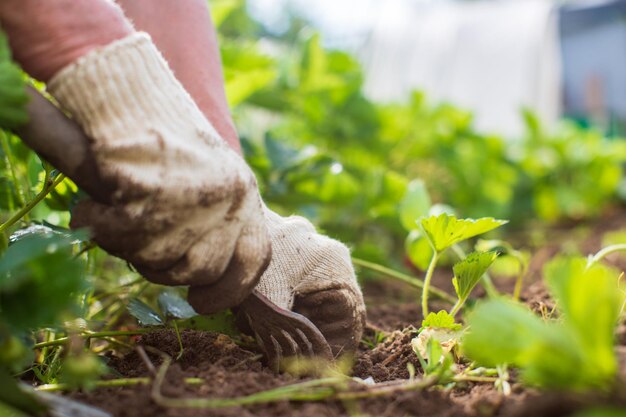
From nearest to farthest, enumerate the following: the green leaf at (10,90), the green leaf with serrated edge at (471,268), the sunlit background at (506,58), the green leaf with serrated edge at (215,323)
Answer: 1. the green leaf at (10,90)
2. the green leaf with serrated edge at (471,268)
3. the green leaf with serrated edge at (215,323)
4. the sunlit background at (506,58)

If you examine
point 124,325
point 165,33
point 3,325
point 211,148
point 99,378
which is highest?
point 165,33

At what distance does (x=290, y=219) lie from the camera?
111 cm

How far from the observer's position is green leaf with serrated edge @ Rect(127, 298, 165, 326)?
0.99 meters

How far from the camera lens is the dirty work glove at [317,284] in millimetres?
1004

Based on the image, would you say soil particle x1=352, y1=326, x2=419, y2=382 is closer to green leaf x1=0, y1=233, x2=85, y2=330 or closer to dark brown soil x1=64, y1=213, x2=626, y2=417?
dark brown soil x1=64, y1=213, x2=626, y2=417

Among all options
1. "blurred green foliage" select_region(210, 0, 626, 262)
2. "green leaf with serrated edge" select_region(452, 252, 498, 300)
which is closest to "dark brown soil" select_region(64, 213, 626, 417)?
"green leaf with serrated edge" select_region(452, 252, 498, 300)

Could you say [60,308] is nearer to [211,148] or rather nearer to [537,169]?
[211,148]

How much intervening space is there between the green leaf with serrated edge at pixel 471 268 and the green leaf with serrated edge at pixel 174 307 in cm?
40

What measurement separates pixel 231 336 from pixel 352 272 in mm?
209

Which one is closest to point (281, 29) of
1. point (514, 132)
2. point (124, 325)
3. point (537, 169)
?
point (514, 132)

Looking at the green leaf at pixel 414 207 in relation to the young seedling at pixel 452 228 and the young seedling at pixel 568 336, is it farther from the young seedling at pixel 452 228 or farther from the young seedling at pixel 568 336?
the young seedling at pixel 568 336

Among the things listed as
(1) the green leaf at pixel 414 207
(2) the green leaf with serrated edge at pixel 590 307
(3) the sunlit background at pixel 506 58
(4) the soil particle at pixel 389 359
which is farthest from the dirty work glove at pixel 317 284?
(3) the sunlit background at pixel 506 58

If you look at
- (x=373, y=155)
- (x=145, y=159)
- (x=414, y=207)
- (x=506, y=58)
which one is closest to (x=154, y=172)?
(x=145, y=159)

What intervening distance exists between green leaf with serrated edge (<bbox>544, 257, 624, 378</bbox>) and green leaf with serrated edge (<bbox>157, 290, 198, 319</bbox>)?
2.05 feet
